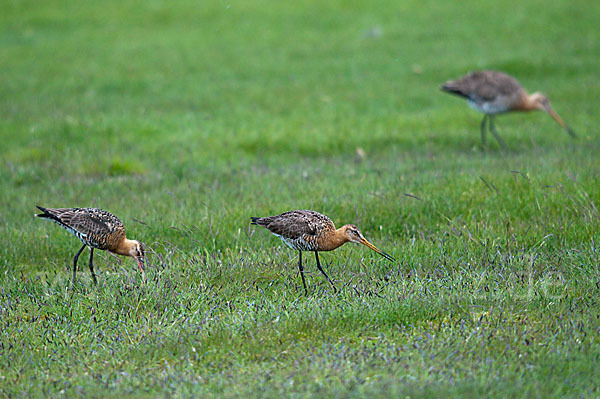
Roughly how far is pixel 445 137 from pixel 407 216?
191 inches

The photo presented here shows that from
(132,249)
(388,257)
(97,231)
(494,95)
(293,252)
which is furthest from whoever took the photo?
(494,95)

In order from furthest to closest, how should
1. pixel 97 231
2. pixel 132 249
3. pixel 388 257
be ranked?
pixel 132 249 → pixel 97 231 → pixel 388 257

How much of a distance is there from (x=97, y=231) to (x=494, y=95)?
8.08 m

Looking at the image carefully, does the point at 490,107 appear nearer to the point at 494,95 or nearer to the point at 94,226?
the point at 494,95

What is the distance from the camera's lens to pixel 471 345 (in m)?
4.86

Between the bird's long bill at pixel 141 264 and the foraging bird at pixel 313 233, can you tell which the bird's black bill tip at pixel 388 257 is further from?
the bird's long bill at pixel 141 264

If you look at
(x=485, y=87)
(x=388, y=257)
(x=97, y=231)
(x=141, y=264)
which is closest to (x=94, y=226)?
(x=97, y=231)

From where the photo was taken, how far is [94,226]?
21.6 feet

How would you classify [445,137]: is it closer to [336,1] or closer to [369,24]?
[369,24]

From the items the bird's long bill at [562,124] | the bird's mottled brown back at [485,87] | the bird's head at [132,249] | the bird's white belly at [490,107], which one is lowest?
the bird's long bill at [562,124]

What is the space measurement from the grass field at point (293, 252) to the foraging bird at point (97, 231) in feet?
0.78

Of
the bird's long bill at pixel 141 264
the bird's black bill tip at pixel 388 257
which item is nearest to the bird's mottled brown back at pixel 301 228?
the bird's black bill tip at pixel 388 257

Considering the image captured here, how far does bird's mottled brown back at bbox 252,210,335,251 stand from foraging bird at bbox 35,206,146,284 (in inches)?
55.1

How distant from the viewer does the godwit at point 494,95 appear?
40.0ft
